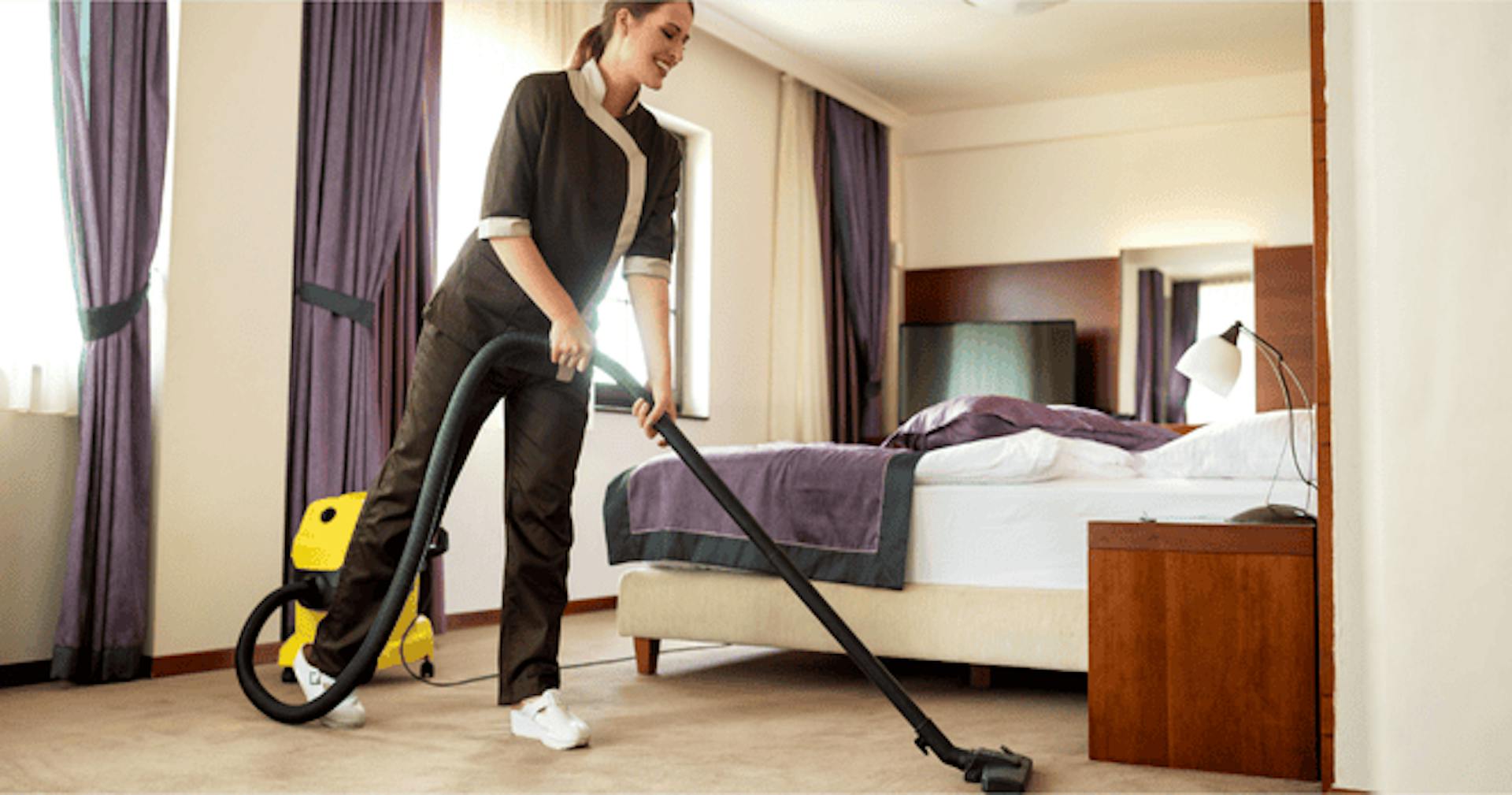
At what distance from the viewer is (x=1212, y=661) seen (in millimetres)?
2053

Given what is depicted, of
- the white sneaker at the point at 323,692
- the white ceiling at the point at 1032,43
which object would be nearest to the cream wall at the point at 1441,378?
the white sneaker at the point at 323,692

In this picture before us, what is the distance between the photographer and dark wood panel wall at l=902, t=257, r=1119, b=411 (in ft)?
21.2

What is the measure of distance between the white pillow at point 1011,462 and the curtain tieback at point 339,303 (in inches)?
71.8

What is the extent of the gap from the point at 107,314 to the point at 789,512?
5.86 feet

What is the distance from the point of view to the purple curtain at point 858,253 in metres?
6.48

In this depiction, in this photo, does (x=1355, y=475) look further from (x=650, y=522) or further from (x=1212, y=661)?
(x=650, y=522)

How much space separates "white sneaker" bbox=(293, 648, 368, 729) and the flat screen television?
4353mm

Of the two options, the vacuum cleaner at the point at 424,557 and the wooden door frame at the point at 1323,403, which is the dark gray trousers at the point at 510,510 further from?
the wooden door frame at the point at 1323,403

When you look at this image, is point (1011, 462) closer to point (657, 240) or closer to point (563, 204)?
point (657, 240)

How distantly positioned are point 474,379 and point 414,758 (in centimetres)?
67

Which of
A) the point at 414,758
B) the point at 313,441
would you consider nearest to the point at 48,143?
the point at 313,441

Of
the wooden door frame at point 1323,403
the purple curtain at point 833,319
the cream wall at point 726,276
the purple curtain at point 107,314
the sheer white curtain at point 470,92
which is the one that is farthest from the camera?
the purple curtain at point 833,319

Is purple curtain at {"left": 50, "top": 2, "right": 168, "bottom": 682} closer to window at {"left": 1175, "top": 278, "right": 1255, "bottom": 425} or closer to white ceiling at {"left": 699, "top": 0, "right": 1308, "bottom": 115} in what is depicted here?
white ceiling at {"left": 699, "top": 0, "right": 1308, "bottom": 115}

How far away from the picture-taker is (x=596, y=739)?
2.31 metres
